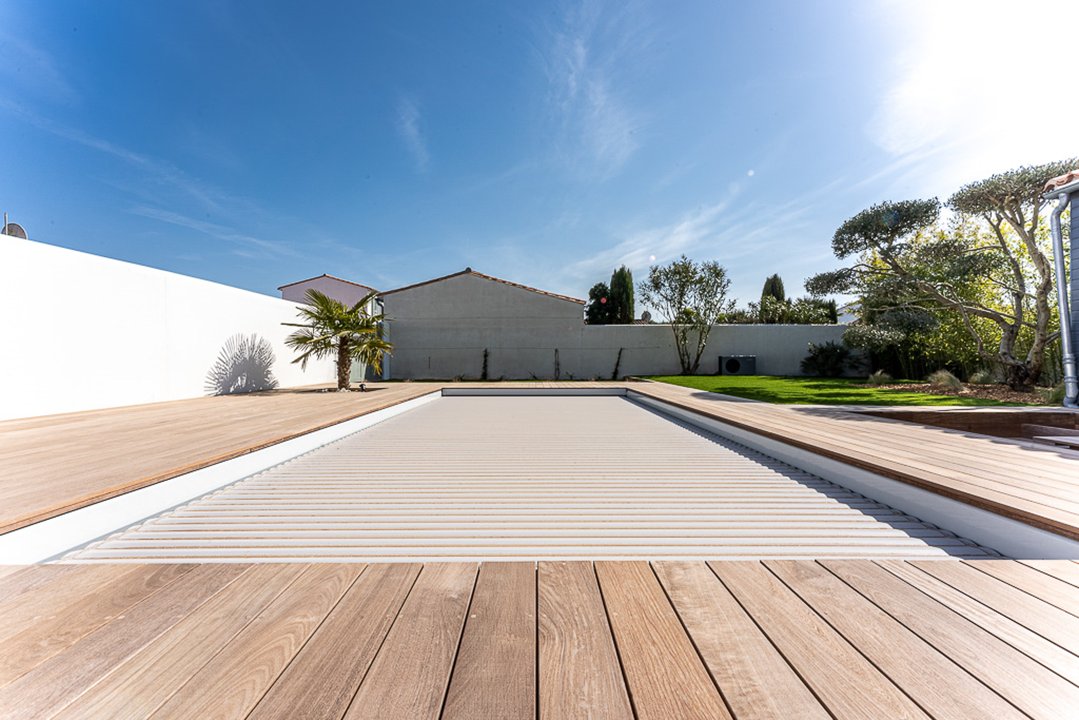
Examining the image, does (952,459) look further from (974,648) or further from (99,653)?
(99,653)

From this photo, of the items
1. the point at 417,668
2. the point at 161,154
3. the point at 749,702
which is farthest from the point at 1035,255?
the point at 161,154

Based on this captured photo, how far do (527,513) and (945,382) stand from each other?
27.7 ft

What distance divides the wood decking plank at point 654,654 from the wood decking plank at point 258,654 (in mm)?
743

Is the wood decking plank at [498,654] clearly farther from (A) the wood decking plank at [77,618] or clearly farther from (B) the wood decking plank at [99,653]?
(A) the wood decking plank at [77,618]

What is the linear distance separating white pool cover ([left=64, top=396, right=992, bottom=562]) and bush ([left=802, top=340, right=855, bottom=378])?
9620 millimetres

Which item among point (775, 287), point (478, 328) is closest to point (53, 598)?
point (478, 328)

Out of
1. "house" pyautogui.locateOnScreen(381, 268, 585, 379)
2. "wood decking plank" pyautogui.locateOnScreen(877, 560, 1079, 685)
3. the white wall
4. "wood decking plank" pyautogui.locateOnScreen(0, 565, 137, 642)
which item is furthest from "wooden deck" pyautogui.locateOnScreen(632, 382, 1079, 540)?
"house" pyautogui.locateOnScreen(381, 268, 585, 379)

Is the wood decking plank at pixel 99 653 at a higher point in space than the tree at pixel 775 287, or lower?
lower

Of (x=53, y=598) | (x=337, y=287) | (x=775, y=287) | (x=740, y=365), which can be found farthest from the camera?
(x=775, y=287)

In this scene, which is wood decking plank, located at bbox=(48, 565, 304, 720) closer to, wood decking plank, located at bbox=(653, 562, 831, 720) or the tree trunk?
wood decking plank, located at bbox=(653, 562, 831, 720)

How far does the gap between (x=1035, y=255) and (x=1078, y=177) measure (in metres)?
2.17

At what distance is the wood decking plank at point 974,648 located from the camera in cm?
83

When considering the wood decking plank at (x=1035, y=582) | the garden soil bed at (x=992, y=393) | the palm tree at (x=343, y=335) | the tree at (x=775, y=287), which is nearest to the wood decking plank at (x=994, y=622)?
the wood decking plank at (x=1035, y=582)

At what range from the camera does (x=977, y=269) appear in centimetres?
644
